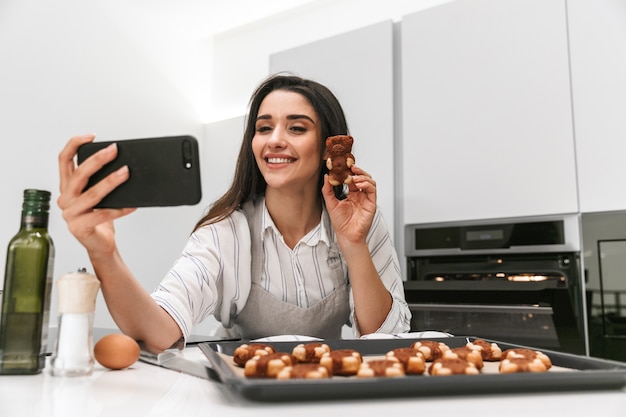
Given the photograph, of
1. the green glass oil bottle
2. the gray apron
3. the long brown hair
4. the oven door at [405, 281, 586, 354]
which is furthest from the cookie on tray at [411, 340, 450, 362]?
the oven door at [405, 281, 586, 354]

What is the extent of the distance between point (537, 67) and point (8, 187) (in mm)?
2339

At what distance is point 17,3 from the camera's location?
2.51 m

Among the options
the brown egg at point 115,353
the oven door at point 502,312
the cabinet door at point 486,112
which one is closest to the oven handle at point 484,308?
the oven door at point 502,312

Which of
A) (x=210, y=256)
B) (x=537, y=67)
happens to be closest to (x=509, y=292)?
(x=537, y=67)

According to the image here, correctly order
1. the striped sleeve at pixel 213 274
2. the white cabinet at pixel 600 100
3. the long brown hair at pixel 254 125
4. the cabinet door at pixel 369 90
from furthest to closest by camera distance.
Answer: the cabinet door at pixel 369 90, the white cabinet at pixel 600 100, the long brown hair at pixel 254 125, the striped sleeve at pixel 213 274

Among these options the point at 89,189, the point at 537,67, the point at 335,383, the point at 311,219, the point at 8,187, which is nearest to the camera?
the point at 335,383

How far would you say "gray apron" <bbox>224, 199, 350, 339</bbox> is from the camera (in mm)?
1256

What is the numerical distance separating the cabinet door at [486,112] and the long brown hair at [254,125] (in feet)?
2.65

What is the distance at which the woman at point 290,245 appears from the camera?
4.09ft

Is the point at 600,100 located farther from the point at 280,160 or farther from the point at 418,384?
the point at 418,384

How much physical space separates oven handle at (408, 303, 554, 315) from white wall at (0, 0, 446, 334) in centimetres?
157

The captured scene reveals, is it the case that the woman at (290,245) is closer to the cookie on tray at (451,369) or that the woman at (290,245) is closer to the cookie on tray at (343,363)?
the cookie on tray at (343,363)

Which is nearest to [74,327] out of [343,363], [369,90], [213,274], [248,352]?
[248,352]

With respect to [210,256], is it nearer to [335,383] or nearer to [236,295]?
[236,295]
